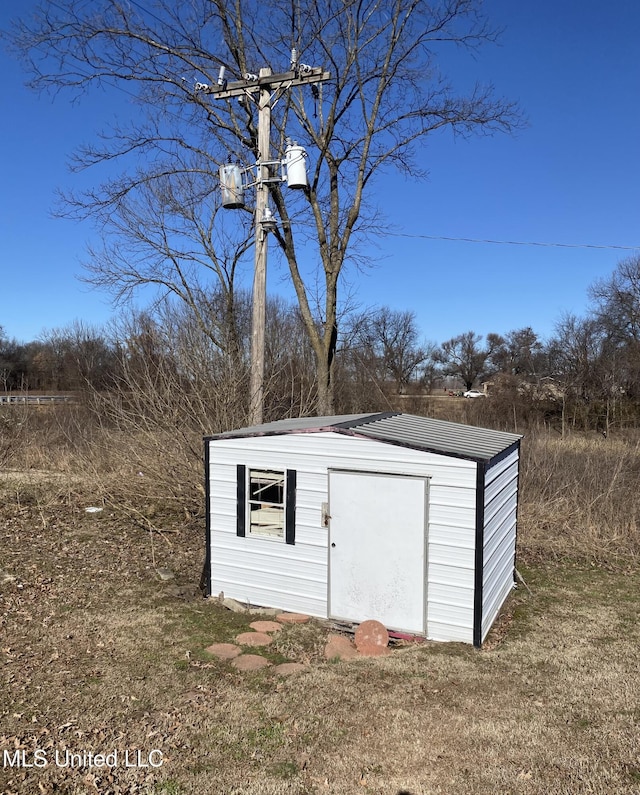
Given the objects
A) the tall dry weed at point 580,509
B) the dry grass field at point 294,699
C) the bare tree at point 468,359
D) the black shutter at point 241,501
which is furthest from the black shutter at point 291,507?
the bare tree at point 468,359

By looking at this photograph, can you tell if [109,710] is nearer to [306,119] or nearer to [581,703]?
[581,703]

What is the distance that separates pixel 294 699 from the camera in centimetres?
450

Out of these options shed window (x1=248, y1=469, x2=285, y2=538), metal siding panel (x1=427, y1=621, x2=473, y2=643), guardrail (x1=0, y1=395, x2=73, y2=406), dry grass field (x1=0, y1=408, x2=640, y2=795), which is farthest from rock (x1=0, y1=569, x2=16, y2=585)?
guardrail (x1=0, y1=395, x2=73, y2=406)

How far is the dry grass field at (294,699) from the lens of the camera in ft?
11.6

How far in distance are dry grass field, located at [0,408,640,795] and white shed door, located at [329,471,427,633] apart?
15.4 inches

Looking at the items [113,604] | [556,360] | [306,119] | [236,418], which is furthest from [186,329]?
[556,360]

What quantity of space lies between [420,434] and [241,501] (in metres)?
2.27

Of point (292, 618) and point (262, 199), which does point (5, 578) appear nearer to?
point (292, 618)

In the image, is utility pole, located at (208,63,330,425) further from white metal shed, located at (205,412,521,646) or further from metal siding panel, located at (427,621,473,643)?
metal siding panel, located at (427,621,473,643)

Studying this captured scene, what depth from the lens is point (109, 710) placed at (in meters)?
4.30

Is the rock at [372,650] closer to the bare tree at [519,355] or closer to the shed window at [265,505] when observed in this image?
the shed window at [265,505]

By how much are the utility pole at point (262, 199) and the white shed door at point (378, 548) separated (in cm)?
301

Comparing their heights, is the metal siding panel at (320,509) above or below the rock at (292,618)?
above

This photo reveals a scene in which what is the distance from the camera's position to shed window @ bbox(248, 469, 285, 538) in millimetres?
6512
